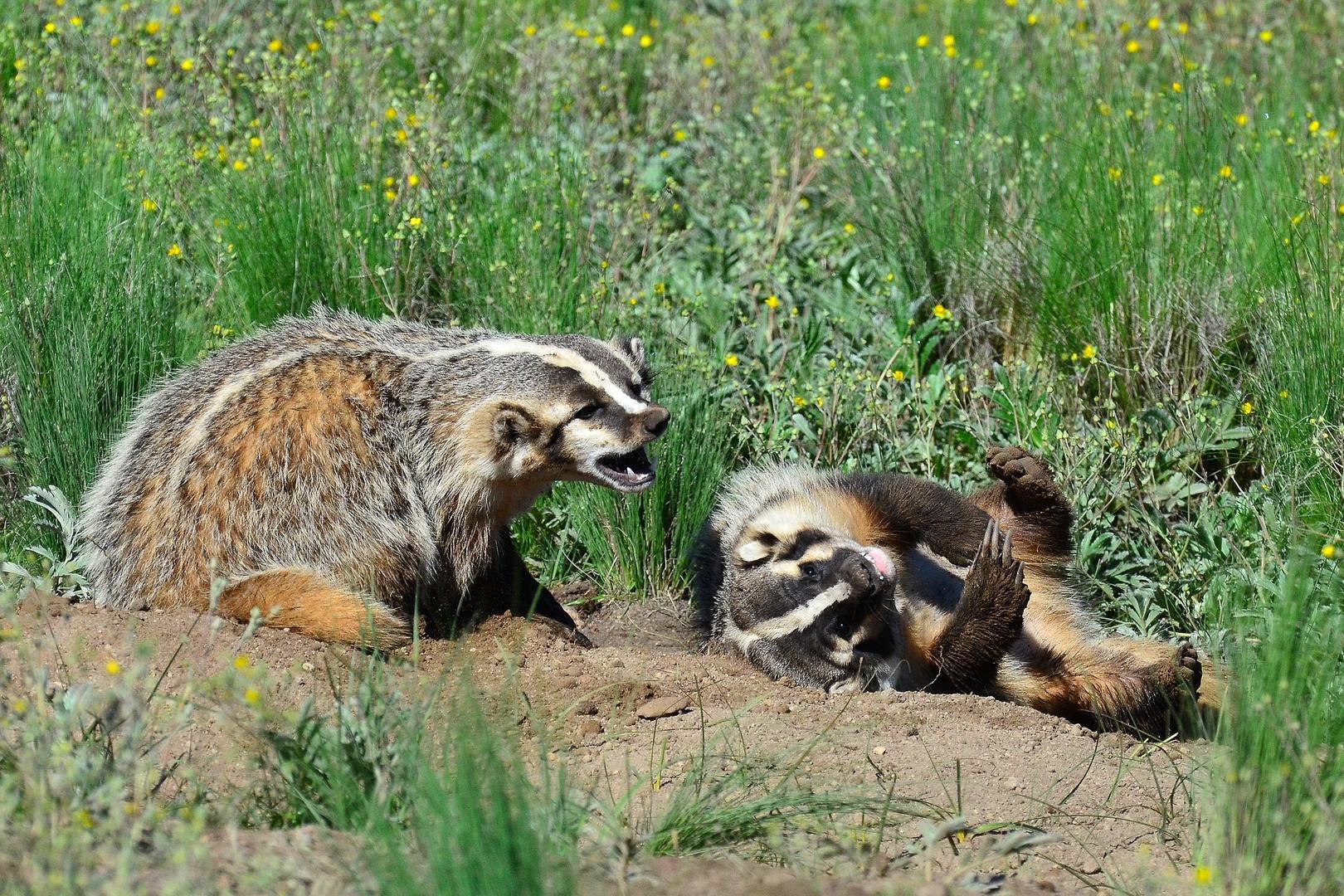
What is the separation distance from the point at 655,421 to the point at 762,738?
0.85m

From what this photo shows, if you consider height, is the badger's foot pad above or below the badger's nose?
below

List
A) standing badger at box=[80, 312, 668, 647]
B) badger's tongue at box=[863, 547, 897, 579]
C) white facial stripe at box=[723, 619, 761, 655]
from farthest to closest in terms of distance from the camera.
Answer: white facial stripe at box=[723, 619, 761, 655] < badger's tongue at box=[863, 547, 897, 579] < standing badger at box=[80, 312, 668, 647]

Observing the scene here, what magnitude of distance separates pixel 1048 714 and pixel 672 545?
141 cm

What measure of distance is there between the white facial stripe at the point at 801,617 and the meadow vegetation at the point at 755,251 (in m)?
0.78

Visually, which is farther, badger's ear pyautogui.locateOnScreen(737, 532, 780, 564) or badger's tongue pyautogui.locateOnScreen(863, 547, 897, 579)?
badger's ear pyautogui.locateOnScreen(737, 532, 780, 564)

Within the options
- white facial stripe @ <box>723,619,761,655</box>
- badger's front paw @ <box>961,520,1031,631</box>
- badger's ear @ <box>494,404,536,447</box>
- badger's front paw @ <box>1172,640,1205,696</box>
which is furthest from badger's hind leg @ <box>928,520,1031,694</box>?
badger's ear @ <box>494,404,536,447</box>

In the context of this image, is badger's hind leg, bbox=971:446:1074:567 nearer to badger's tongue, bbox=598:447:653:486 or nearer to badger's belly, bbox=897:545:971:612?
badger's belly, bbox=897:545:971:612

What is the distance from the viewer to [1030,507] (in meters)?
4.71

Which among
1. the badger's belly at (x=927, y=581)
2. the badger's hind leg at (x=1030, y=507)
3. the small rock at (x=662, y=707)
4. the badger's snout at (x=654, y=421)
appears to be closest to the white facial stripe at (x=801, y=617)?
the badger's belly at (x=927, y=581)

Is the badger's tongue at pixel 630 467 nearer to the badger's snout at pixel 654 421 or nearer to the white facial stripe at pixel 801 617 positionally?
the badger's snout at pixel 654 421

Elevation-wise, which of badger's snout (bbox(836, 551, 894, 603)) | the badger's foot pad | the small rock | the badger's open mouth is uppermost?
the badger's open mouth

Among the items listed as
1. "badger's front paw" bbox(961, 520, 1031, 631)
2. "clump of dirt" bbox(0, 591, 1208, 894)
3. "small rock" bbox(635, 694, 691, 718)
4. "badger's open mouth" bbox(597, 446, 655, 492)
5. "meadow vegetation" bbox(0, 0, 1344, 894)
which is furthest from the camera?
"meadow vegetation" bbox(0, 0, 1344, 894)

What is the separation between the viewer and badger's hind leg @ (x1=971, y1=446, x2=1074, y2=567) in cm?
→ 462

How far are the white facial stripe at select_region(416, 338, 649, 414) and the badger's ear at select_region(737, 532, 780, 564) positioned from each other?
68 centimetres
